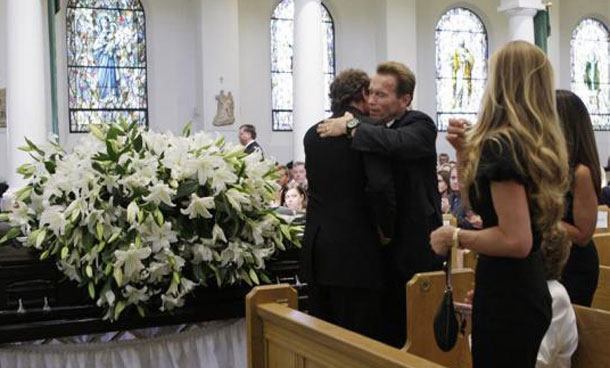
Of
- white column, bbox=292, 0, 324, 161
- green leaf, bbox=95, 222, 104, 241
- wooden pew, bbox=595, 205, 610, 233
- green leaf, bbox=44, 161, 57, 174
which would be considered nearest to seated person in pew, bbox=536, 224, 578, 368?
green leaf, bbox=95, 222, 104, 241

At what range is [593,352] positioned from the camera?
9.16 ft

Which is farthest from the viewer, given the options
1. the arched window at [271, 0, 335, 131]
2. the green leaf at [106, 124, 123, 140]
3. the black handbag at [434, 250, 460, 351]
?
the arched window at [271, 0, 335, 131]

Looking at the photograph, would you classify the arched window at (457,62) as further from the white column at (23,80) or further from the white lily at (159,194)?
the white lily at (159,194)

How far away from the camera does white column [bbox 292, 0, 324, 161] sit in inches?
500

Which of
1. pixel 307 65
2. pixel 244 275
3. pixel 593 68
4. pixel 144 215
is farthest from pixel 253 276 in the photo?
pixel 593 68

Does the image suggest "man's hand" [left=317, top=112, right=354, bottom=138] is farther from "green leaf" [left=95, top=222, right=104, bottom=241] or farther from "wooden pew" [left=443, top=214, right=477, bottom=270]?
"green leaf" [left=95, top=222, right=104, bottom=241]

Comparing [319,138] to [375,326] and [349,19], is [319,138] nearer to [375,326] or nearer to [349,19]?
[375,326]

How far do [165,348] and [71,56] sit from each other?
11.6 meters

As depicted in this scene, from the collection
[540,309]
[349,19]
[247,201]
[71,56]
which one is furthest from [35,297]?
[349,19]

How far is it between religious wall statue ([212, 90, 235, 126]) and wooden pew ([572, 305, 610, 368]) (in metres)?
11.6

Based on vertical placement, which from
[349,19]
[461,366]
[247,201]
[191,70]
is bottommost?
[461,366]

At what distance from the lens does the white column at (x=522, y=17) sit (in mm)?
15016

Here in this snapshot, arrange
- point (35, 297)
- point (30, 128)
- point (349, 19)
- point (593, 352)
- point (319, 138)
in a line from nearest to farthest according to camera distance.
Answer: point (593, 352), point (35, 297), point (319, 138), point (30, 128), point (349, 19)

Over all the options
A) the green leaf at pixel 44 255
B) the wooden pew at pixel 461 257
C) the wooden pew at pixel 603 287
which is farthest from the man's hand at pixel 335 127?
the wooden pew at pixel 603 287
